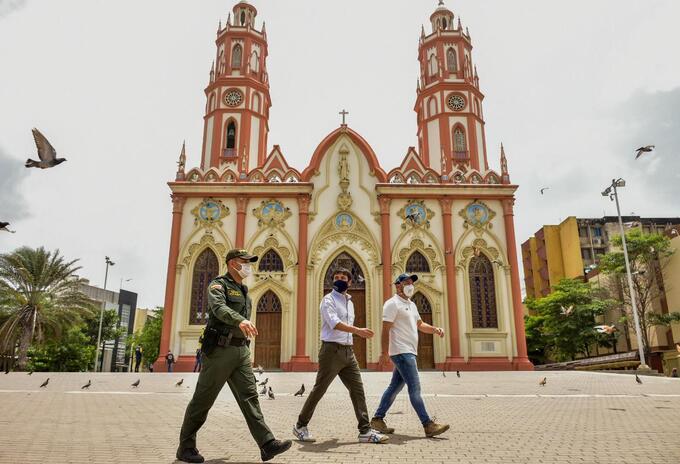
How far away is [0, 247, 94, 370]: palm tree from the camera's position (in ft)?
102

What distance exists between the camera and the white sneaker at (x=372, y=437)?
557cm

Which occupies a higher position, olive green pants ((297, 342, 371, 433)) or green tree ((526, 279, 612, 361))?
green tree ((526, 279, 612, 361))

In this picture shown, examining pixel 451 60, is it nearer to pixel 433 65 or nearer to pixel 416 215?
pixel 433 65

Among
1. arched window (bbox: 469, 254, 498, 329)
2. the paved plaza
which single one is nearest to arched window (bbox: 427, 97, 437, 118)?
arched window (bbox: 469, 254, 498, 329)

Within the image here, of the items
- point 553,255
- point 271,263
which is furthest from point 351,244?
point 553,255

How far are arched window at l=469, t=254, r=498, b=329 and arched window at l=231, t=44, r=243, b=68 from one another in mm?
18653

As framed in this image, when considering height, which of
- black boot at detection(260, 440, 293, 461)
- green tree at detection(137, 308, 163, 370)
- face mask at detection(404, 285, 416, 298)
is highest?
green tree at detection(137, 308, 163, 370)

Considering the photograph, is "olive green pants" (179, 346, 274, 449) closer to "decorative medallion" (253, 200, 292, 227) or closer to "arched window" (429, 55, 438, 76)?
"decorative medallion" (253, 200, 292, 227)

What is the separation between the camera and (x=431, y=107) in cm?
3200

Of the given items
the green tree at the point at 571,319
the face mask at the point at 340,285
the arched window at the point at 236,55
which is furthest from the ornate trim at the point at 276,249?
the green tree at the point at 571,319

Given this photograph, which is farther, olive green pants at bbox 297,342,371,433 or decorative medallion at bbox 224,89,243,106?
decorative medallion at bbox 224,89,243,106

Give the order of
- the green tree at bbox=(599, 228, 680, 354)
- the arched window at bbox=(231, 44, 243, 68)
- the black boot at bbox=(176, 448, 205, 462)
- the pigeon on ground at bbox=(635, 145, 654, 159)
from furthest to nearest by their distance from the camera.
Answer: the green tree at bbox=(599, 228, 680, 354), the arched window at bbox=(231, 44, 243, 68), the pigeon on ground at bbox=(635, 145, 654, 159), the black boot at bbox=(176, 448, 205, 462)

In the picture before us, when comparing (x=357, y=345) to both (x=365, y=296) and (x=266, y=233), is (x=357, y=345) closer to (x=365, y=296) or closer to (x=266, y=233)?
(x=365, y=296)

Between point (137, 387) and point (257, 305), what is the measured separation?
42.4ft
